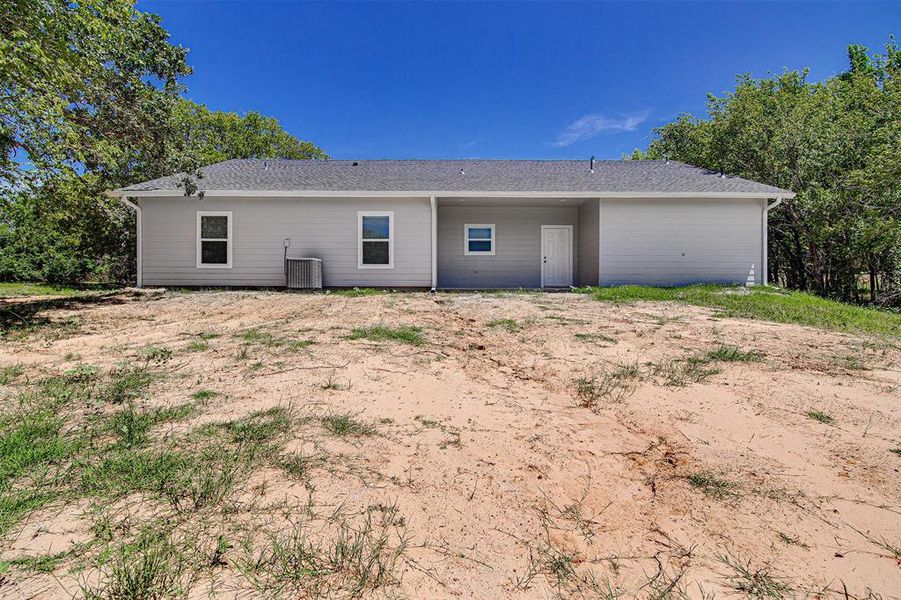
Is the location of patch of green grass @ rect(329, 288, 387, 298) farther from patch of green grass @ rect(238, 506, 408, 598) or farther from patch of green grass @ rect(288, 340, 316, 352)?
patch of green grass @ rect(238, 506, 408, 598)

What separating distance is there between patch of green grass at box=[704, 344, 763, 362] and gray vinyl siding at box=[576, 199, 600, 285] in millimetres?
6904

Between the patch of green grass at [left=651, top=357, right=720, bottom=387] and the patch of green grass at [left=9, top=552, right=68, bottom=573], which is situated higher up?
the patch of green grass at [left=651, top=357, right=720, bottom=387]

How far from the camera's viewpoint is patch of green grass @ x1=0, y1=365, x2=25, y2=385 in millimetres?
3657

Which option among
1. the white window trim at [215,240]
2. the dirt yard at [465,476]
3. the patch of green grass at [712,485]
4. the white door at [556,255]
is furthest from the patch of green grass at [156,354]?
the white door at [556,255]

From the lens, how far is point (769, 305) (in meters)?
8.75

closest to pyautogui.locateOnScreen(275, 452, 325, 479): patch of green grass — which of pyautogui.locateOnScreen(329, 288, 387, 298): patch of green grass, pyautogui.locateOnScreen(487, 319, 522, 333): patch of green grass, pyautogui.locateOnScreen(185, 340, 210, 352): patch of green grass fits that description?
pyautogui.locateOnScreen(185, 340, 210, 352): patch of green grass

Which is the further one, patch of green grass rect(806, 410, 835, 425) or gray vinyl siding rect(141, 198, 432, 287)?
gray vinyl siding rect(141, 198, 432, 287)

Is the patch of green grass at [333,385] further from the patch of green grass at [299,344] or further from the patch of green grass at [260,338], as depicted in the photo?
the patch of green grass at [260,338]

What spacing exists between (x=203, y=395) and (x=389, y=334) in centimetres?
252

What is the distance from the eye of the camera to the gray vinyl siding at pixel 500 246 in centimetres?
1292

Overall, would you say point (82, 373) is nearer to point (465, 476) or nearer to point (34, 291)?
point (465, 476)

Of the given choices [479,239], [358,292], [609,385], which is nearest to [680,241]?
[479,239]

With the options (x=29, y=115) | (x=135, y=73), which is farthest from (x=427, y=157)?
(x=29, y=115)

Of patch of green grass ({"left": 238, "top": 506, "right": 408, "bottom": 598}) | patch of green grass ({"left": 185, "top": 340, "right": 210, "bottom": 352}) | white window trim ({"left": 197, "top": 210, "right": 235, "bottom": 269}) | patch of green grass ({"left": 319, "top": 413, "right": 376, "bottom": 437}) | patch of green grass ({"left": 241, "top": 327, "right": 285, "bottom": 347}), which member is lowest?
patch of green grass ({"left": 238, "top": 506, "right": 408, "bottom": 598})
